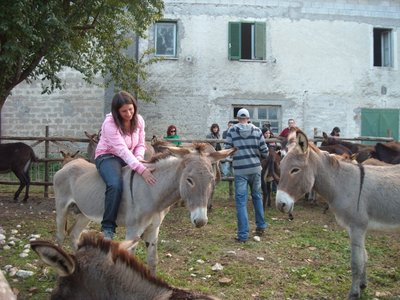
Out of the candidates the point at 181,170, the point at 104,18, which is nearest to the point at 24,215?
the point at 104,18

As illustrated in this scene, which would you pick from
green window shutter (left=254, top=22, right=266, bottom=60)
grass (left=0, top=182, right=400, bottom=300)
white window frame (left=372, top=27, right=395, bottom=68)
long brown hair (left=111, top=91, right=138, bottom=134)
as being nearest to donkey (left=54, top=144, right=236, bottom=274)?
long brown hair (left=111, top=91, right=138, bottom=134)

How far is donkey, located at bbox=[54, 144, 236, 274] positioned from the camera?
4164 millimetres

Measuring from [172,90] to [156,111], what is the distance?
3.26 feet

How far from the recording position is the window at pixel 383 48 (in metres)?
18.3

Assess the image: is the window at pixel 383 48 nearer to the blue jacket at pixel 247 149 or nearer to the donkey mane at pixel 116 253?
the blue jacket at pixel 247 149

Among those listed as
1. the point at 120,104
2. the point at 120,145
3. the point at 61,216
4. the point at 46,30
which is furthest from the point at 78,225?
the point at 46,30

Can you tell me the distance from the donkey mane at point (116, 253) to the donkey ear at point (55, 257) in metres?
0.19

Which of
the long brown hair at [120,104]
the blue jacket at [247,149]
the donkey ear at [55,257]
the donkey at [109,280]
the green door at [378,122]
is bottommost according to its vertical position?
the donkey at [109,280]

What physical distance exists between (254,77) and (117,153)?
13165 mm

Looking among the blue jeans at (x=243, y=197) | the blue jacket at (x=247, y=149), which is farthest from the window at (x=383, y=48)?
the blue jeans at (x=243, y=197)

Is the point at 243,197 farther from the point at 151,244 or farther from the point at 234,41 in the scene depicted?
the point at 234,41

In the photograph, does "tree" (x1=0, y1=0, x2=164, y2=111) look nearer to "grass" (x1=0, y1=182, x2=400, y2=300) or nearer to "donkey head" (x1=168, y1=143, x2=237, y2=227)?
"grass" (x1=0, y1=182, x2=400, y2=300)

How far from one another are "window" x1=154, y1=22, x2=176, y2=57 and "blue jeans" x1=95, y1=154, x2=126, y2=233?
41.6 ft

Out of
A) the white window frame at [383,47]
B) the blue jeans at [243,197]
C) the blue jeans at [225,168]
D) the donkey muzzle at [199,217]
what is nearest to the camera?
the donkey muzzle at [199,217]
